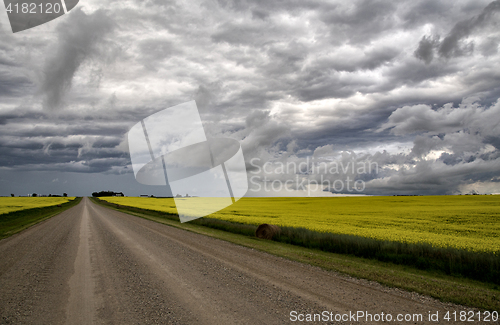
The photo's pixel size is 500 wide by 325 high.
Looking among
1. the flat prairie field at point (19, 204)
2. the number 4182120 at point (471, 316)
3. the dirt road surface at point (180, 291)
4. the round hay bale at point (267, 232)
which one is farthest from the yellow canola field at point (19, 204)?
the number 4182120 at point (471, 316)

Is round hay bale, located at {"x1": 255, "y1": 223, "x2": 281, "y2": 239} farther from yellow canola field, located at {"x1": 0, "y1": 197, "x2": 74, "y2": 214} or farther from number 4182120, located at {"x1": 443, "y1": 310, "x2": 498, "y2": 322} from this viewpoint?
yellow canola field, located at {"x1": 0, "y1": 197, "x2": 74, "y2": 214}

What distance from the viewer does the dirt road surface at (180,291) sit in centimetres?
533

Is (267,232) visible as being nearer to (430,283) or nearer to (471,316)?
(430,283)

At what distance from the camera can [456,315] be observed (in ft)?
17.8

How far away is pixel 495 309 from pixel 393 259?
205 inches

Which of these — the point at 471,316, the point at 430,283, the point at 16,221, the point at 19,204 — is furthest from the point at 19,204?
the point at 471,316

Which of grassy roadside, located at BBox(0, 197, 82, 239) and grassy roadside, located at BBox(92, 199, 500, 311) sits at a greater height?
grassy roadside, located at BBox(0, 197, 82, 239)

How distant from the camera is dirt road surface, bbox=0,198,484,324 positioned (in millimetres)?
5328

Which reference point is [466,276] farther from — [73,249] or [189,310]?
[73,249]

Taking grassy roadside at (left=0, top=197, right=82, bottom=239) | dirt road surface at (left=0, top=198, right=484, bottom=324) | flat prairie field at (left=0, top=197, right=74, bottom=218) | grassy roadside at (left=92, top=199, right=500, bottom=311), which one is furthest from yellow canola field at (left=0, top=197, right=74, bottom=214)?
grassy roadside at (left=92, top=199, right=500, bottom=311)

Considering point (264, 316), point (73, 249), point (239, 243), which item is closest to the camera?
point (264, 316)

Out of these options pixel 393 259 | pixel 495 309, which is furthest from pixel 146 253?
pixel 495 309

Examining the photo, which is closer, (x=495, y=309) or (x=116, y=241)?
(x=495, y=309)

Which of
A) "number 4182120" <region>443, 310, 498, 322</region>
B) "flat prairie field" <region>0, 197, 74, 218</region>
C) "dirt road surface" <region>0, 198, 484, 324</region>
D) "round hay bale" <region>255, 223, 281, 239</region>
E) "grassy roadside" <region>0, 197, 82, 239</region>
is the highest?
"flat prairie field" <region>0, 197, 74, 218</region>
